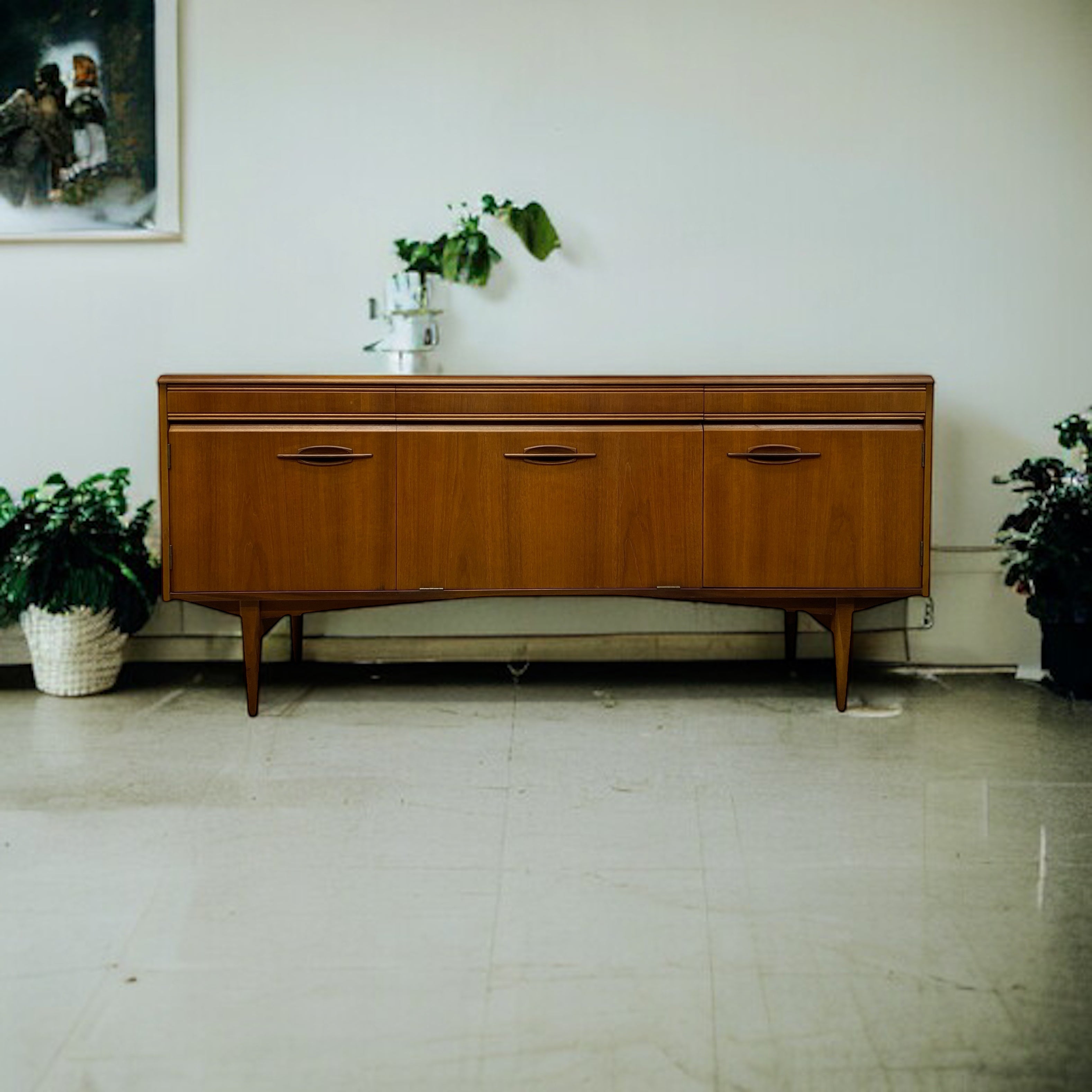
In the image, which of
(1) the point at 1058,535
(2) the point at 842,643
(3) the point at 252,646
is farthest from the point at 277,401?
(1) the point at 1058,535

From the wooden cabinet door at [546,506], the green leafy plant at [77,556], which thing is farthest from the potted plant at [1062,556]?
the green leafy plant at [77,556]

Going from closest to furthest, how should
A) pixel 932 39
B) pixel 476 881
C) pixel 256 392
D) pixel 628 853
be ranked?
pixel 476 881
pixel 628 853
pixel 256 392
pixel 932 39

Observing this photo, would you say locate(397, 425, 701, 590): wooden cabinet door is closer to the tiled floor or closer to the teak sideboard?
the teak sideboard

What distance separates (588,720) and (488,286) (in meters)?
1.28

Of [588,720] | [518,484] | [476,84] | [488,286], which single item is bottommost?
[588,720]

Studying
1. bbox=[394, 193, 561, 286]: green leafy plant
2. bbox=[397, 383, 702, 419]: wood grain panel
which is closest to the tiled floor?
bbox=[397, 383, 702, 419]: wood grain panel

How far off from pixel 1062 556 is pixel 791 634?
0.76 meters

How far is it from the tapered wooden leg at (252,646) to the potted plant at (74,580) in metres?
0.37

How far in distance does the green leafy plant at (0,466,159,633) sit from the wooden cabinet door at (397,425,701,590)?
78 centimetres

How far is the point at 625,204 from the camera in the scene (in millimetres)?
3670

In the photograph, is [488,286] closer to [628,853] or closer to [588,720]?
[588,720]

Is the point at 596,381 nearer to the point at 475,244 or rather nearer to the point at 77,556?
the point at 475,244

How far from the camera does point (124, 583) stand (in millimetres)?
3430

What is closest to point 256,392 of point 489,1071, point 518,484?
point 518,484
